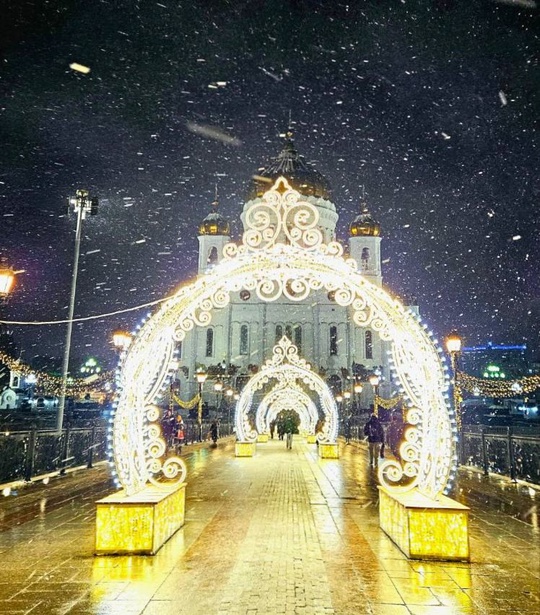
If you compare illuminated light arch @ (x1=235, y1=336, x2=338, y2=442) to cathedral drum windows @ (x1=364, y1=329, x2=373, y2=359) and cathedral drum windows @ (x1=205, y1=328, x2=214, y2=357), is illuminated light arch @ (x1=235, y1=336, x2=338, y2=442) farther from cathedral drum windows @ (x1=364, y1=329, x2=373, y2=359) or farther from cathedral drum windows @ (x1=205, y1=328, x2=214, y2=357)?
cathedral drum windows @ (x1=205, y1=328, x2=214, y2=357)

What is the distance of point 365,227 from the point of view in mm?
57969

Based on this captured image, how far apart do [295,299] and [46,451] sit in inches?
372

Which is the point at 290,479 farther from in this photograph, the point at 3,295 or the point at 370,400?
the point at 370,400

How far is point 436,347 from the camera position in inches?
248

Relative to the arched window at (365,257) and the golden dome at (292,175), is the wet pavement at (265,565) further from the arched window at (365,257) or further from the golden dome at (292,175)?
the golden dome at (292,175)

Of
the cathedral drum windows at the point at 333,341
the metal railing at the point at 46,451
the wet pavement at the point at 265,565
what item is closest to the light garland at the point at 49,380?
the metal railing at the point at 46,451

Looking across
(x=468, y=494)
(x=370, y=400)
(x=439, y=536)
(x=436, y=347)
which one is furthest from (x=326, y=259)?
(x=370, y=400)

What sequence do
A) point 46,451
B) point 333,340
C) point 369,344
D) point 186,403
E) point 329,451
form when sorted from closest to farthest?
point 46,451 < point 329,451 < point 186,403 < point 369,344 < point 333,340

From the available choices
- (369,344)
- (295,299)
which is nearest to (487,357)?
(369,344)

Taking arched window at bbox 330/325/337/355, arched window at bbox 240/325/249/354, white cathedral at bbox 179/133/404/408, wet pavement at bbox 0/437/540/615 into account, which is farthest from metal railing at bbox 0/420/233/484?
arched window at bbox 330/325/337/355

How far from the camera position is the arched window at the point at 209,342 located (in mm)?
57172

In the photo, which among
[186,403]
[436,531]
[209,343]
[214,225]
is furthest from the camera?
[214,225]

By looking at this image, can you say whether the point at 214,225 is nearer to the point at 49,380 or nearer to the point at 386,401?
the point at 386,401

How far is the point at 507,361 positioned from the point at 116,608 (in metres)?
80.6
